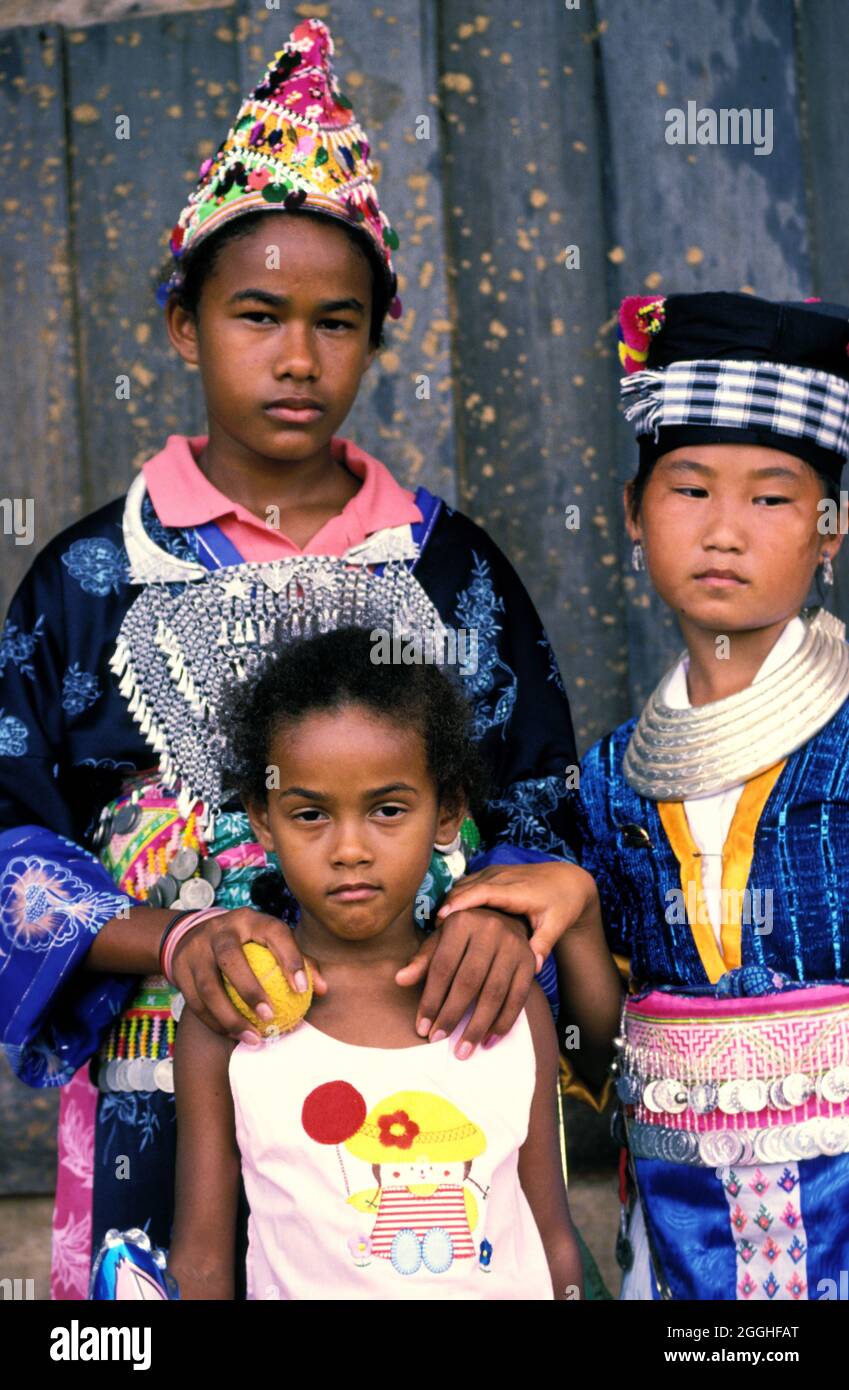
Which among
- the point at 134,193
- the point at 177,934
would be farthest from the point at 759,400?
the point at 134,193

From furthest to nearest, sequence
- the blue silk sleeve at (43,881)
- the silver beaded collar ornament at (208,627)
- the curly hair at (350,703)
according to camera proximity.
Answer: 1. the silver beaded collar ornament at (208,627)
2. the blue silk sleeve at (43,881)
3. the curly hair at (350,703)

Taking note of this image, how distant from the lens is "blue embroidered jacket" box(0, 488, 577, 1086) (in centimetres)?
244

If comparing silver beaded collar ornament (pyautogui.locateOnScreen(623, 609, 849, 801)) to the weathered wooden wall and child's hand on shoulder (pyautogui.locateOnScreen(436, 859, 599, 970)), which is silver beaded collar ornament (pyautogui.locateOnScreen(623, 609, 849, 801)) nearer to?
child's hand on shoulder (pyautogui.locateOnScreen(436, 859, 599, 970))

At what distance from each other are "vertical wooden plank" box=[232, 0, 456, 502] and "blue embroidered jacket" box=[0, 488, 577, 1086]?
0.68 metres

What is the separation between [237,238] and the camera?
2.59 m

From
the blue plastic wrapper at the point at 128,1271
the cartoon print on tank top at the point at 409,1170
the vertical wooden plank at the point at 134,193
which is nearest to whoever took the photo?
the blue plastic wrapper at the point at 128,1271

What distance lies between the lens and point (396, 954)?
7.60ft

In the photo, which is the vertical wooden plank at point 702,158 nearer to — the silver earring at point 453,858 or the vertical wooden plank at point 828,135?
the vertical wooden plank at point 828,135

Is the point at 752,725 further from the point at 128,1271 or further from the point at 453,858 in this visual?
the point at 128,1271

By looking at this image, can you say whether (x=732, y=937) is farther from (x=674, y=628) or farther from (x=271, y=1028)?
(x=674, y=628)

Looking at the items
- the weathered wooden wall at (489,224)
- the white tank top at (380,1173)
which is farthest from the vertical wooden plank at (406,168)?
the white tank top at (380,1173)

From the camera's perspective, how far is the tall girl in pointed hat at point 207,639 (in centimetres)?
248
